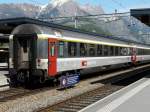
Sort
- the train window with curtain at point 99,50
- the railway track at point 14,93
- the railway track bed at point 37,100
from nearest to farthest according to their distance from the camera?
the railway track bed at point 37,100 → the railway track at point 14,93 → the train window with curtain at point 99,50

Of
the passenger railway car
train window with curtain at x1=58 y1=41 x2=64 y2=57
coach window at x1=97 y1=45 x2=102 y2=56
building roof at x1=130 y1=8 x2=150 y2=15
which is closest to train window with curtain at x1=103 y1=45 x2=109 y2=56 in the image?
coach window at x1=97 y1=45 x2=102 y2=56

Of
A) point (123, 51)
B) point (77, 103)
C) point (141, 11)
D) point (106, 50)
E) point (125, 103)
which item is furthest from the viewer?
point (123, 51)

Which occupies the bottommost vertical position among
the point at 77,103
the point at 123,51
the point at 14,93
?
the point at 77,103

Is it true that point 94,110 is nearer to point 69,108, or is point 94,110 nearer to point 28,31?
point 69,108

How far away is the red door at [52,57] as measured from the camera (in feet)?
57.1

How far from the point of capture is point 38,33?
17.2 m

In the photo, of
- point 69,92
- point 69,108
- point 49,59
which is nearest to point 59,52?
point 49,59

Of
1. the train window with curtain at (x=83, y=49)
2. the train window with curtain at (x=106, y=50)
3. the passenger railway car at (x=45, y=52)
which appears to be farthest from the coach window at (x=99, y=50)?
the train window with curtain at (x=83, y=49)

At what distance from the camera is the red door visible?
57.1 feet

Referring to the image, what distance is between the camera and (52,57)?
1758 cm

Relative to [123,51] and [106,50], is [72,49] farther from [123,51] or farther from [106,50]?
[123,51]

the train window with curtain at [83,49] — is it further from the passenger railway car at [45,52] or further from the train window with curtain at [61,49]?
the train window with curtain at [61,49]

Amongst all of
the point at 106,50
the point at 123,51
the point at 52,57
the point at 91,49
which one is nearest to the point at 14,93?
the point at 52,57

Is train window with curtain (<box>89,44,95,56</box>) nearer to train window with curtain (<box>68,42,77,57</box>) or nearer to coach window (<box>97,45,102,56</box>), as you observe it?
coach window (<box>97,45,102,56</box>)
